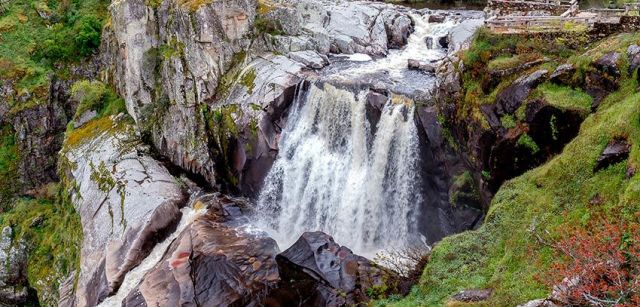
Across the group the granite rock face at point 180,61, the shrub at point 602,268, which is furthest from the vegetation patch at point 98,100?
the shrub at point 602,268

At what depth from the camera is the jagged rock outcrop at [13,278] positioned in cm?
3272

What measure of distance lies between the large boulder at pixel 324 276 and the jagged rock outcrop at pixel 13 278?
885 inches

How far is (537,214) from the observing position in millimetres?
15211

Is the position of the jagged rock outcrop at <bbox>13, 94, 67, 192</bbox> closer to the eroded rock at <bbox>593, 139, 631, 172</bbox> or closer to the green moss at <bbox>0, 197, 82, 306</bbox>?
the green moss at <bbox>0, 197, 82, 306</bbox>

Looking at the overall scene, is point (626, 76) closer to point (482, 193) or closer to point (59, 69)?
point (482, 193)

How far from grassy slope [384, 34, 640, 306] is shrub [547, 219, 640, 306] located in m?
0.74

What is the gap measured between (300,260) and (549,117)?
10438 mm

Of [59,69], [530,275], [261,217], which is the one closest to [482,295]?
[530,275]

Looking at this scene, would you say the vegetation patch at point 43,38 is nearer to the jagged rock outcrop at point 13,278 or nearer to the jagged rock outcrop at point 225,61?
the jagged rock outcrop at point 225,61

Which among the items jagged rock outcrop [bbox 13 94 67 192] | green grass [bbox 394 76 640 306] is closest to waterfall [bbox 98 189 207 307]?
green grass [bbox 394 76 640 306]

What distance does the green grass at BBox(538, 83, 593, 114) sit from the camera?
1755cm

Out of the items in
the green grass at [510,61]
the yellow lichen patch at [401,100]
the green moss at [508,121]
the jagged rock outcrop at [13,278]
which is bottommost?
the jagged rock outcrop at [13,278]

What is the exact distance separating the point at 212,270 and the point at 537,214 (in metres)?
12.6

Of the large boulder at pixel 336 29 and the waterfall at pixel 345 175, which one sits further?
the large boulder at pixel 336 29
